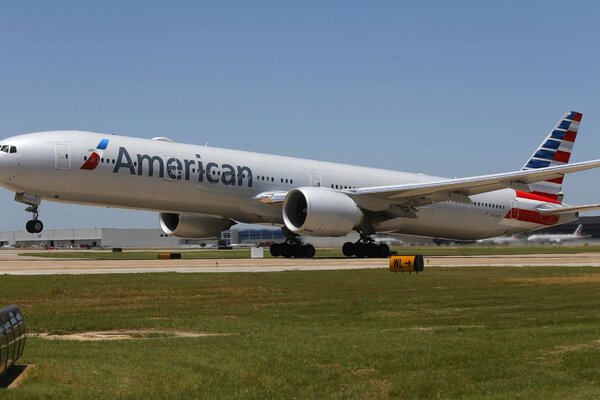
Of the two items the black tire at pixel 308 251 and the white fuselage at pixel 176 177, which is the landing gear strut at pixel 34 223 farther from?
the black tire at pixel 308 251

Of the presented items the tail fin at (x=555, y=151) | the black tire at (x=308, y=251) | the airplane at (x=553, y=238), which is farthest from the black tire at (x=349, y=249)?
the airplane at (x=553, y=238)

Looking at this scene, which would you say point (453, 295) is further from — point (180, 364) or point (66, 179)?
point (66, 179)

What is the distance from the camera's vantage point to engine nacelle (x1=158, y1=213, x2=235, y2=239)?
4628cm

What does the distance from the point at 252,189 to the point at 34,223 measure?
10.8 metres

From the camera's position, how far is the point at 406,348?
47.4 ft

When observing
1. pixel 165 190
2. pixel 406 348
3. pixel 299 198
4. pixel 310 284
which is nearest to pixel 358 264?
pixel 299 198

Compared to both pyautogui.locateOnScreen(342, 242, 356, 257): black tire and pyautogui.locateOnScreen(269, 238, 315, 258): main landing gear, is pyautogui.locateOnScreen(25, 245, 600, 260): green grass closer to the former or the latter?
pyautogui.locateOnScreen(342, 242, 356, 257): black tire

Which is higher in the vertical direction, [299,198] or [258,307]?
[299,198]

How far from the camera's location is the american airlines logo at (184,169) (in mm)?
38938

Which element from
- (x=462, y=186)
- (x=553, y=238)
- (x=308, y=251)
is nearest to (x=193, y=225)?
(x=308, y=251)

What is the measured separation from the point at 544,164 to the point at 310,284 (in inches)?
1270

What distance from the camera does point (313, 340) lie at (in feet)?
50.9

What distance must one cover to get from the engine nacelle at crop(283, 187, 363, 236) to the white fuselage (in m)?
1.80

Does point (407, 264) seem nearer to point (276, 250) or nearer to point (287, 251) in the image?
point (287, 251)
